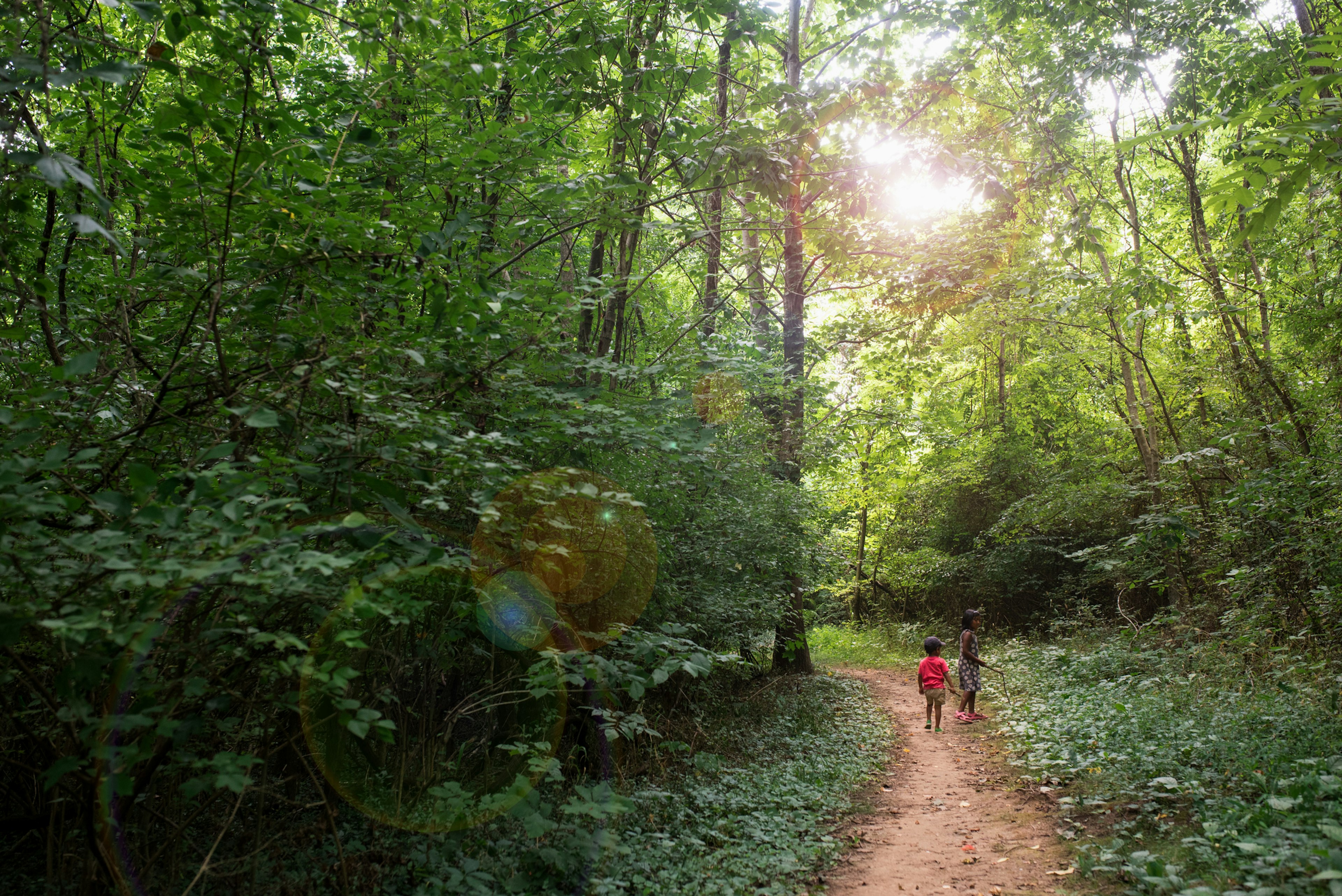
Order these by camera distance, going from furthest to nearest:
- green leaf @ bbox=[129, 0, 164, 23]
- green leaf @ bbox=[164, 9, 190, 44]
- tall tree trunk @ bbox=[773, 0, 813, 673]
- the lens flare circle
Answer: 1. tall tree trunk @ bbox=[773, 0, 813, 673]
2. the lens flare circle
3. green leaf @ bbox=[164, 9, 190, 44]
4. green leaf @ bbox=[129, 0, 164, 23]

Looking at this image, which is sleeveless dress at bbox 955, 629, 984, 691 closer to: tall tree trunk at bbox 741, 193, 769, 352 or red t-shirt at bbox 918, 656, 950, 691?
red t-shirt at bbox 918, 656, 950, 691

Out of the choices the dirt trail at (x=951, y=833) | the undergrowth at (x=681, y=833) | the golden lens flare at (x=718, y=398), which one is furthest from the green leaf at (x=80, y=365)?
the golden lens flare at (x=718, y=398)

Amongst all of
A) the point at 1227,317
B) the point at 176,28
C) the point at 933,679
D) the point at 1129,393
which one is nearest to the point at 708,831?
the point at 933,679

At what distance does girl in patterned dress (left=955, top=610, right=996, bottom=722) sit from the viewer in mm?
9656

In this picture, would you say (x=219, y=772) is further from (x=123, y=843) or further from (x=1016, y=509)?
(x=1016, y=509)

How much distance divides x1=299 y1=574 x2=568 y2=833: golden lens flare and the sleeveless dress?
6596mm

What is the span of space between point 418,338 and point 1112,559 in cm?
1383

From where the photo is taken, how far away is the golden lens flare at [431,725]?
13.6 feet

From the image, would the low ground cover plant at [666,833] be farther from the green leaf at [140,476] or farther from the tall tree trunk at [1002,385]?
the tall tree trunk at [1002,385]

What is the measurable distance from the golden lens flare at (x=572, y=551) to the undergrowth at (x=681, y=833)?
120cm

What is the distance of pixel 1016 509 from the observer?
16297mm

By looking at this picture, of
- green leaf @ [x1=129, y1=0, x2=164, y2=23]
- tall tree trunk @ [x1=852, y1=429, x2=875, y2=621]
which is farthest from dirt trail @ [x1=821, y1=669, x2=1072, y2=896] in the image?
tall tree trunk @ [x1=852, y1=429, x2=875, y2=621]

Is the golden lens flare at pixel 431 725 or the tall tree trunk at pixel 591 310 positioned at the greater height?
the tall tree trunk at pixel 591 310

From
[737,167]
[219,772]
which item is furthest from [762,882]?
[737,167]
